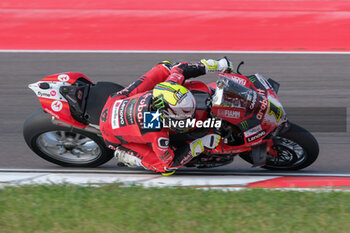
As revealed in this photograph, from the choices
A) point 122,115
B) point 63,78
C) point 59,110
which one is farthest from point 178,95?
point 63,78

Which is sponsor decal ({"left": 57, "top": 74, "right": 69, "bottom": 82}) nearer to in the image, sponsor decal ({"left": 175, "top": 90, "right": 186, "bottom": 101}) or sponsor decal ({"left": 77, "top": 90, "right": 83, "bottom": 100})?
sponsor decal ({"left": 77, "top": 90, "right": 83, "bottom": 100})

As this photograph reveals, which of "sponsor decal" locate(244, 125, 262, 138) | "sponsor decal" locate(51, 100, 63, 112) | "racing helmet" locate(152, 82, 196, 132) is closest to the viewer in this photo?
"racing helmet" locate(152, 82, 196, 132)

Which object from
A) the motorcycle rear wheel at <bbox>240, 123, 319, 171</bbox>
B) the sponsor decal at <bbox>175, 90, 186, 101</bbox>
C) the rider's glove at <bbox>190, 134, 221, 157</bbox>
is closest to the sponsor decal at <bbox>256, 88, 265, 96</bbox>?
the motorcycle rear wheel at <bbox>240, 123, 319, 171</bbox>

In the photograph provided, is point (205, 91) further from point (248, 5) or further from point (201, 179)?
point (248, 5)

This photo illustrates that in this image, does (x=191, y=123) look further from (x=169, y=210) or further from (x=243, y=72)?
(x=243, y=72)

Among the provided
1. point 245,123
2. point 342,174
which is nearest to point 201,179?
point 245,123

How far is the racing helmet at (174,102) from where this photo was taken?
5.30 m

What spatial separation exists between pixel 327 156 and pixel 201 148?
6.65 feet

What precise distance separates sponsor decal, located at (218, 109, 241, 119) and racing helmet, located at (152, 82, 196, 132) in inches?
11.6

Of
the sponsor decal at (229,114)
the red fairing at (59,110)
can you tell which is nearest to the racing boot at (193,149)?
the sponsor decal at (229,114)

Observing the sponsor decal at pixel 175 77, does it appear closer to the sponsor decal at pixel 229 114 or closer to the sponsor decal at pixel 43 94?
the sponsor decal at pixel 229 114

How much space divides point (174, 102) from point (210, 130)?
2.03ft

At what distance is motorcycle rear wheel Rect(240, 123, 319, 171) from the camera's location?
231 inches

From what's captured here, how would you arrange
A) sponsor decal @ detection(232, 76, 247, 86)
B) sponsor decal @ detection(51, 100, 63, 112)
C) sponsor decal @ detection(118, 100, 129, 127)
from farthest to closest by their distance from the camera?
sponsor decal @ detection(51, 100, 63, 112)
sponsor decal @ detection(118, 100, 129, 127)
sponsor decal @ detection(232, 76, 247, 86)
